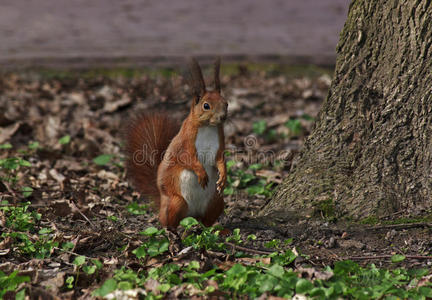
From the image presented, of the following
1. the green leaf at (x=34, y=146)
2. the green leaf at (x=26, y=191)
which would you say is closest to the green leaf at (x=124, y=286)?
the green leaf at (x=26, y=191)

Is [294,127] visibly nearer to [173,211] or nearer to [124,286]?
[173,211]

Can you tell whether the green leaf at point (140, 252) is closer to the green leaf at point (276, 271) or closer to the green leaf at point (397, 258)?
the green leaf at point (276, 271)

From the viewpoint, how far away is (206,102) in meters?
3.07

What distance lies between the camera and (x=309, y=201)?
3.42 m

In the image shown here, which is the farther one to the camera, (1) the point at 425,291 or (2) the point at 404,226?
(2) the point at 404,226

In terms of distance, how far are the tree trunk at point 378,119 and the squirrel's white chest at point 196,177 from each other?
0.51m

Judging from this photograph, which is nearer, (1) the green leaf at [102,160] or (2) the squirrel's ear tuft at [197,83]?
(2) the squirrel's ear tuft at [197,83]

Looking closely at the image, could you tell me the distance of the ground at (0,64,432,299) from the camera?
115 inches

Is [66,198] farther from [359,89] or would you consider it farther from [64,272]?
[359,89]

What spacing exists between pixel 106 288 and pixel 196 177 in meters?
0.97

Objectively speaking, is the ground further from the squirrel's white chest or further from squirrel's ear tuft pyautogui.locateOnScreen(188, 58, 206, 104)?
squirrel's ear tuft pyautogui.locateOnScreen(188, 58, 206, 104)

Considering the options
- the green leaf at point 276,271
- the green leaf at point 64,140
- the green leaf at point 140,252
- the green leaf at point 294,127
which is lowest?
the green leaf at point 140,252

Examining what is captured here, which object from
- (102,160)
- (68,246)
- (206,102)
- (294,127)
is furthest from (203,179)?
(294,127)

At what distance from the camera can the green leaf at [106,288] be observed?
7.82ft
